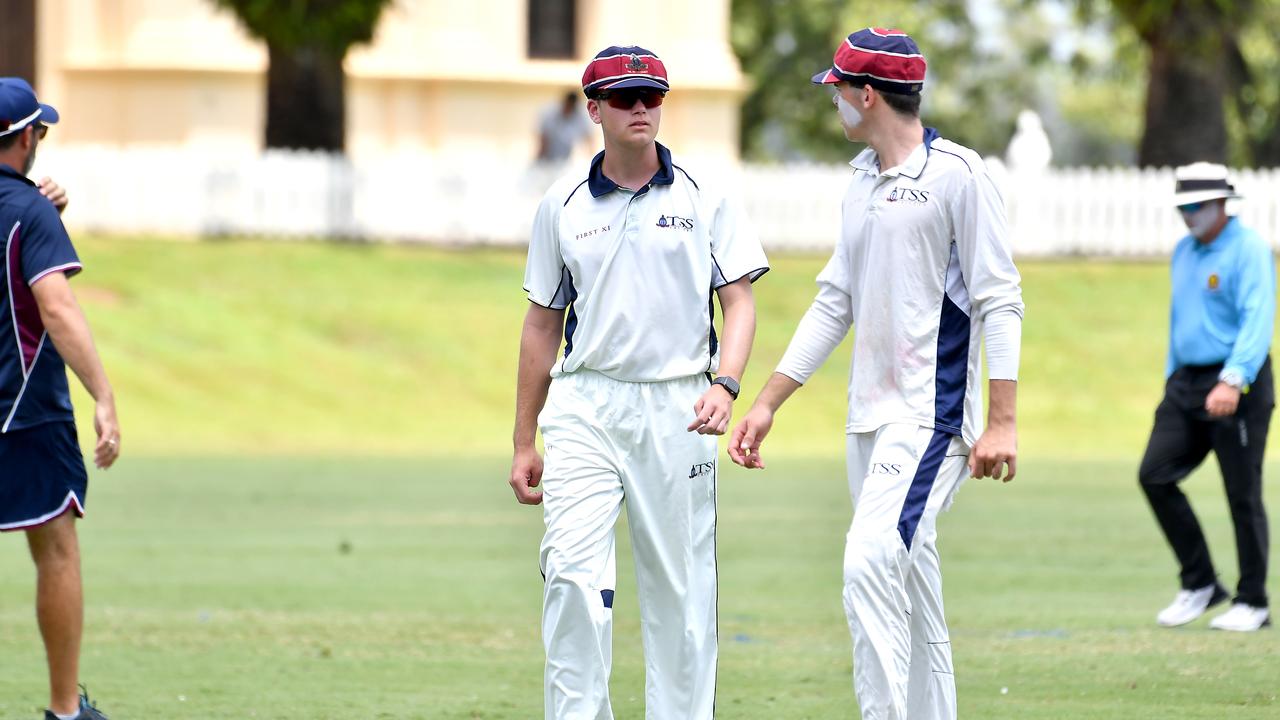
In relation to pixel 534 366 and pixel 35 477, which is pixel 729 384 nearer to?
pixel 534 366

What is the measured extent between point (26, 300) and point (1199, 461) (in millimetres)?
5585

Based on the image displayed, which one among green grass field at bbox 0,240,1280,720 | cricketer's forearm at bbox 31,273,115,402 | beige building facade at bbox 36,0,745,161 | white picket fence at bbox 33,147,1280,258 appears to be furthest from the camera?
beige building facade at bbox 36,0,745,161

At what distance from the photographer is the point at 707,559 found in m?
7.00

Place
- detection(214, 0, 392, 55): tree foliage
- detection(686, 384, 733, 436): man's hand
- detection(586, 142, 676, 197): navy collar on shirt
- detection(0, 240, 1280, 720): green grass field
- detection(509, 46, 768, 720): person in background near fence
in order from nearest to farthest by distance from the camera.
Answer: detection(686, 384, 733, 436): man's hand → detection(509, 46, 768, 720): person in background near fence → detection(586, 142, 676, 197): navy collar on shirt → detection(0, 240, 1280, 720): green grass field → detection(214, 0, 392, 55): tree foliage

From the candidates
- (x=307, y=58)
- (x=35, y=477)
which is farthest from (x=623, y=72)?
(x=307, y=58)

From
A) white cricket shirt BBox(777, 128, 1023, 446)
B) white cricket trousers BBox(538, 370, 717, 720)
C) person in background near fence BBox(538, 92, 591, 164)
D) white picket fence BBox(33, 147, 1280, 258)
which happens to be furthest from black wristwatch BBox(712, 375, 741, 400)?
person in background near fence BBox(538, 92, 591, 164)

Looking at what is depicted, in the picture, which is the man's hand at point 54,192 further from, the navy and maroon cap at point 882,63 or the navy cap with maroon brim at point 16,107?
the navy and maroon cap at point 882,63

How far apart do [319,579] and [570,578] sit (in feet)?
18.8

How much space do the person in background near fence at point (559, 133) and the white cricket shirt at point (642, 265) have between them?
2362cm

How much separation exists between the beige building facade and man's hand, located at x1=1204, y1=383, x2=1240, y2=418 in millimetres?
24394

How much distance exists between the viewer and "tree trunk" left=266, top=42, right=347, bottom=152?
30266 mm

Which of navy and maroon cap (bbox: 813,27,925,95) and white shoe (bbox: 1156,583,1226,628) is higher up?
navy and maroon cap (bbox: 813,27,925,95)

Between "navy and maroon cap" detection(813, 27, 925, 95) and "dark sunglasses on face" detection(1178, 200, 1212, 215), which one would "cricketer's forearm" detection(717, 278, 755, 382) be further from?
"dark sunglasses on face" detection(1178, 200, 1212, 215)

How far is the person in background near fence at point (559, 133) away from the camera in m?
30.7
